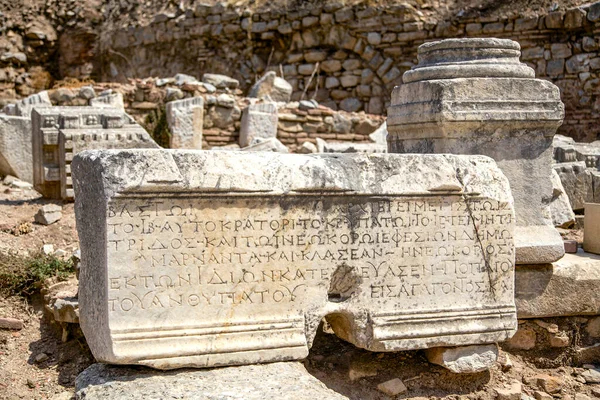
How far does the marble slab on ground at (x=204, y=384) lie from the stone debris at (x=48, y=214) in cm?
323

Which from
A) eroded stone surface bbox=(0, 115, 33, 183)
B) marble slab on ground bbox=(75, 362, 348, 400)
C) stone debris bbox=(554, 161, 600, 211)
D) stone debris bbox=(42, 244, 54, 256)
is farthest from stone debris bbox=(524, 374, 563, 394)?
eroded stone surface bbox=(0, 115, 33, 183)

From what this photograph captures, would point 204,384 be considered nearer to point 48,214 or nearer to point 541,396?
point 541,396

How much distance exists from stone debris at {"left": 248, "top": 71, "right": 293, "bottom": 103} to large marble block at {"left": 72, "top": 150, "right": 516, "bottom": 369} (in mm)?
9543

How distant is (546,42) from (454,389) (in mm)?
11050

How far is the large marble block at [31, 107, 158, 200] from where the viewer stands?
7.25m

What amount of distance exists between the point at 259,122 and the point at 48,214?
17.3ft

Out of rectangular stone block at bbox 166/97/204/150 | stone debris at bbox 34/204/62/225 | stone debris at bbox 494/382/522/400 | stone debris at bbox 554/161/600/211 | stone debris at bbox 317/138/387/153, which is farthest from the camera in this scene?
rectangular stone block at bbox 166/97/204/150

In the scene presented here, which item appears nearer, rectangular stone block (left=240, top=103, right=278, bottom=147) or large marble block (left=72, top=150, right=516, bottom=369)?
large marble block (left=72, top=150, right=516, bottom=369)

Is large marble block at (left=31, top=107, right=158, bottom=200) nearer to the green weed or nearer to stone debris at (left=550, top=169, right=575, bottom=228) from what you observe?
the green weed

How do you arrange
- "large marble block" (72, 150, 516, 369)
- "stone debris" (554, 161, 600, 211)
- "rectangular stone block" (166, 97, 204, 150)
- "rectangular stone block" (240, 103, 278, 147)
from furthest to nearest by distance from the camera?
"rectangular stone block" (240, 103, 278, 147)
"rectangular stone block" (166, 97, 204, 150)
"stone debris" (554, 161, 600, 211)
"large marble block" (72, 150, 516, 369)

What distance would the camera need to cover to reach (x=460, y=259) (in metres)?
4.11

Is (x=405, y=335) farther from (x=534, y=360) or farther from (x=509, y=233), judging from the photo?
(x=534, y=360)

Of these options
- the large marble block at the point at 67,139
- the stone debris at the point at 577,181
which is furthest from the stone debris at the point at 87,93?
the stone debris at the point at 577,181

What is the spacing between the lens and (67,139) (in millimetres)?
7234
